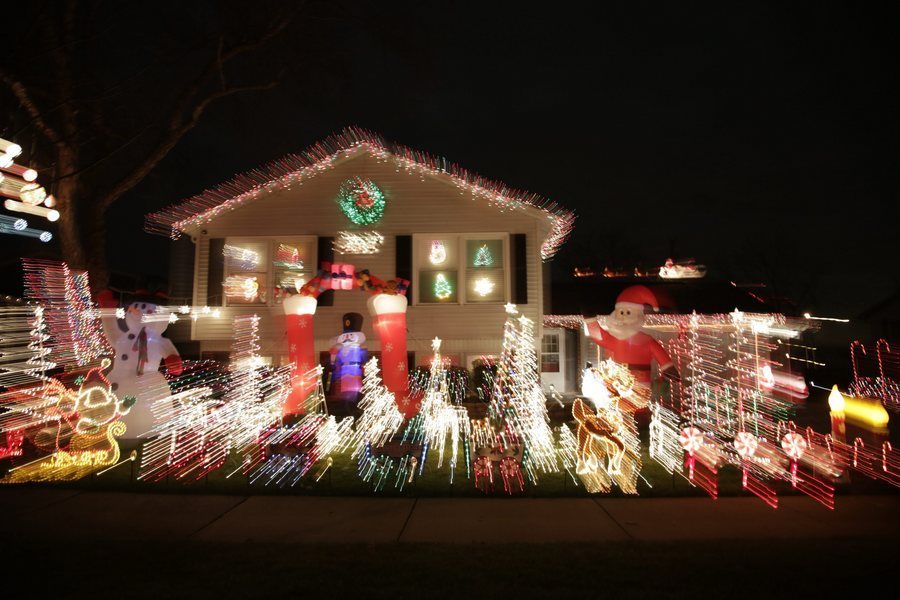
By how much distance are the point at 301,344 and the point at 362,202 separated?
11.7 ft

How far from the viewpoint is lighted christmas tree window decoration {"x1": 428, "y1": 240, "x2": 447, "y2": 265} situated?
1122 centimetres

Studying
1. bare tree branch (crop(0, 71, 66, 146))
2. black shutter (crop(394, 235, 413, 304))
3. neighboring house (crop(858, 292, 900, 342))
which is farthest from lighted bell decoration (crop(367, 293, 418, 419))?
neighboring house (crop(858, 292, 900, 342))

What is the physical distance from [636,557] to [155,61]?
10606mm

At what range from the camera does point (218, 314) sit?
36.4ft

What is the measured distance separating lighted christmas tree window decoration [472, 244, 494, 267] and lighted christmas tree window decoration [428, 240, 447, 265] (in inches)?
26.9

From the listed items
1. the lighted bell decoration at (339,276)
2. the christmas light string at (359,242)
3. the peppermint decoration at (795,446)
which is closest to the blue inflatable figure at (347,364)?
the lighted bell decoration at (339,276)

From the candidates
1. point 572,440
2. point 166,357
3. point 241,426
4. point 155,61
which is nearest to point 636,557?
point 572,440

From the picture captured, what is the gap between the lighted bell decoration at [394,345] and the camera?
8.72 metres

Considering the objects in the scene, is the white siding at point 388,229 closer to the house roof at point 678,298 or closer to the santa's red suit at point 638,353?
the santa's red suit at point 638,353

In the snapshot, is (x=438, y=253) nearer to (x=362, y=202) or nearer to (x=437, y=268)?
(x=437, y=268)

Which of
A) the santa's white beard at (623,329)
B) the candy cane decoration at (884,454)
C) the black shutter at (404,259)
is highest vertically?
the black shutter at (404,259)

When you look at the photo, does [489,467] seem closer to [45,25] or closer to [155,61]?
[155,61]

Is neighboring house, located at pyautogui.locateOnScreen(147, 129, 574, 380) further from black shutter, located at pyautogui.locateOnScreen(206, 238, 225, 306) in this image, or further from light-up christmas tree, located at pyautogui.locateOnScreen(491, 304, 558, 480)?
light-up christmas tree, located at pyautogui.locateOnScreen(491, 304, 558, 480)

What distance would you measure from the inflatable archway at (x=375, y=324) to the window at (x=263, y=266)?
7.02 ft
